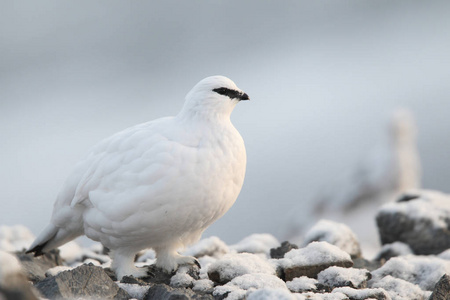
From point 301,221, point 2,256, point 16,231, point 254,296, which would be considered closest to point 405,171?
point 301,221

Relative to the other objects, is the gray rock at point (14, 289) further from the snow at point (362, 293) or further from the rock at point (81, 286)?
the snow at point (362, 293)

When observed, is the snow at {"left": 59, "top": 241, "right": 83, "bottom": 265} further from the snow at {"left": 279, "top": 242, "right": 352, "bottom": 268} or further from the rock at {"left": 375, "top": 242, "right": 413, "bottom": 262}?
the rock at {"left": 375, "top": 242, "right": 413, "bottom": 262}

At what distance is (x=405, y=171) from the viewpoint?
9305 mm

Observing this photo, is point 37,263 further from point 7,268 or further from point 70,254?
point 7,268

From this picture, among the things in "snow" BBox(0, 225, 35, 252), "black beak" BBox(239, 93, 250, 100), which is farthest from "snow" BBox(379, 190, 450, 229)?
"snow" BBox(0, 225, 35, 252)

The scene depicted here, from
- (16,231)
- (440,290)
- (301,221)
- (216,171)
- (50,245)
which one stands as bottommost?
(440,290)

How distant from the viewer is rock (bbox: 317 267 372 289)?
3.16 meters

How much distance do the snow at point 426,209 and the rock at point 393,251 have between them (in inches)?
11.1

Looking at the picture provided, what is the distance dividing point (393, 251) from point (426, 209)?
0.54m

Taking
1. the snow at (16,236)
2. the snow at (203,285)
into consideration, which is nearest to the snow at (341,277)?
the snow at (203,285)

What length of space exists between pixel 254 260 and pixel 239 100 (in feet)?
3.34

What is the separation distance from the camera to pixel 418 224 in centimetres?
505

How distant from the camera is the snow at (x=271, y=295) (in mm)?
2249

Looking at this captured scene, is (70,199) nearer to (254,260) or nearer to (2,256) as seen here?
(254,260)
